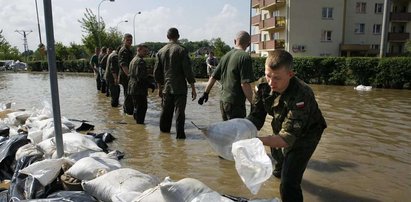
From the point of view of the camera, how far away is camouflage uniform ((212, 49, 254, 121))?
15.2 feet

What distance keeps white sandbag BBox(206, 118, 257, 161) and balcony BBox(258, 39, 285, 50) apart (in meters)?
36.6

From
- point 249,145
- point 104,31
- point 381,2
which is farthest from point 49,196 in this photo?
point 381,2

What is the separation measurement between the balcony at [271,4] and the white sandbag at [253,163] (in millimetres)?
39881

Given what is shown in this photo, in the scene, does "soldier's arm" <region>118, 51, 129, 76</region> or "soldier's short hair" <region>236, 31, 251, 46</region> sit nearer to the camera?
"soldier's short hair" <region>236, 31, 251, 46</region>

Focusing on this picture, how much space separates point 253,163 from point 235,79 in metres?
2.71

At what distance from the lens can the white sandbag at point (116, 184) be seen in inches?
110

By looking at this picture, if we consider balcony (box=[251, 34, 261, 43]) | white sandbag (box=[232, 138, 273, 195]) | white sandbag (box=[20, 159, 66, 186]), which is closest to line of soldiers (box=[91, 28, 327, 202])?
white sandbag (box=[232, 138, 273, 195])

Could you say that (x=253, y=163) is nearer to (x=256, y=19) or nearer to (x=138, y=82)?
(x=138, y=82)

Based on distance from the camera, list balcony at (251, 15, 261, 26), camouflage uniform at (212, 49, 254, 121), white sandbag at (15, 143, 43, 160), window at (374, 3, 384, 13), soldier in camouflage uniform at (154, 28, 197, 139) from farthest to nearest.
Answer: balcony at (251, 15, 261, 26)
window at (374, 3, 384, 13)
soldier in camouflage uniform at (154, 28, 197, 139)
camouflage uniform at (212, 49, 254, 121)
white sandbag at (15, 143, 43, 160)

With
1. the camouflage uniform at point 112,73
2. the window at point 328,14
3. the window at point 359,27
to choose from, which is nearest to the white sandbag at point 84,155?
the camouflage uniform at point 112,73

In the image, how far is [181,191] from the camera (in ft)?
8.35

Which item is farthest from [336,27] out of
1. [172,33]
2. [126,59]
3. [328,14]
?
[172,33]

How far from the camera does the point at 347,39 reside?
132ft

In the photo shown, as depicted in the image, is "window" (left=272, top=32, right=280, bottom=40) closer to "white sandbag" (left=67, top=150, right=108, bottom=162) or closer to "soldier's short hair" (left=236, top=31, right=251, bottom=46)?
"soldier's short hair" (left=236, top=31, right=251, bottom=46)
